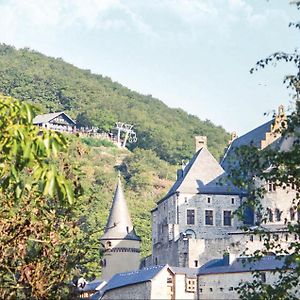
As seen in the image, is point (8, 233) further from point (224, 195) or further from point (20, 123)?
point (224, 195)

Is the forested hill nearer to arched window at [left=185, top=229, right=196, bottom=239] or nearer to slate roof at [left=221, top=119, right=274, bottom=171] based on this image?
slate roof at [left=221, top=119, right=274, bottom=171]

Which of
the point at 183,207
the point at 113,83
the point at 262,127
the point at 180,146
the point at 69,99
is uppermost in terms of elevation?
the point at 113,83

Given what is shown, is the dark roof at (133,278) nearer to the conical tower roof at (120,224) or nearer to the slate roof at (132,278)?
the slate roof at (132,278)

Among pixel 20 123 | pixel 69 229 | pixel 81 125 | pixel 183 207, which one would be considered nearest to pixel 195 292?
pixel 183 207

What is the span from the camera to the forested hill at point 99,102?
128500 millimetres

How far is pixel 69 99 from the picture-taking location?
465ft

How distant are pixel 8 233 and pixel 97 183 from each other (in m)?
85.9

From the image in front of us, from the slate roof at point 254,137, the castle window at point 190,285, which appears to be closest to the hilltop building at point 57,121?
the slate roof at point 254,137

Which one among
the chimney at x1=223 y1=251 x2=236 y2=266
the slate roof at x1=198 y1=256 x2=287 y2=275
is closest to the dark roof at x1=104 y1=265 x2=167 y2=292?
the slate roof at x1=198 y1=256 x2=287 y2=275

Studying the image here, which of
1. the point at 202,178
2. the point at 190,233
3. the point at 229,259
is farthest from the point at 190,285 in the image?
the point at 202,178

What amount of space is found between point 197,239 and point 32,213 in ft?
116

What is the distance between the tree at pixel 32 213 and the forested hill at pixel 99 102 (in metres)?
110

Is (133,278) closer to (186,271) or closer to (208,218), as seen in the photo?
(186,271)

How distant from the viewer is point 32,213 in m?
11.7
